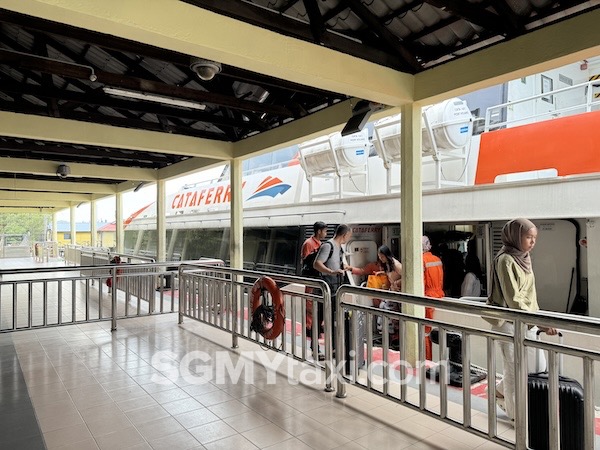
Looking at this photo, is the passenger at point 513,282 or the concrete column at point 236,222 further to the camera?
the concrete column at point 236,222

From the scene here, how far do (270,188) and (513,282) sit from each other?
7541 mm

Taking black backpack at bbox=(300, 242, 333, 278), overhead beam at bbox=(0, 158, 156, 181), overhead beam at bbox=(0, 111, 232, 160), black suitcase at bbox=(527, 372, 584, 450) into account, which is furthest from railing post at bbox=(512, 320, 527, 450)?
overhead beam at bbox=(0, 158, 156, 181)

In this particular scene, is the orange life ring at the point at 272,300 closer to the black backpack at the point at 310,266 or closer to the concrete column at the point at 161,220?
the black backpack at the point at 310,266

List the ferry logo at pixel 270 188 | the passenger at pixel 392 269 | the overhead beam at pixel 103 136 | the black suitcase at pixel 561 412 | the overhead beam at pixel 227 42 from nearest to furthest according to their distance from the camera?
the black suitcase at pixel 561 412
the overhead beam at pixel 227 42
the passenger at pixel 392 269
the overhead beam at pixel 103 136
the ferry logo at pixel 270 188

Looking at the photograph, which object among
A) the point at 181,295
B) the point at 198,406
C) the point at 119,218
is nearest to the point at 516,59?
the point at 198,406

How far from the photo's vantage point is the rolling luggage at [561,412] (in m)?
2.25

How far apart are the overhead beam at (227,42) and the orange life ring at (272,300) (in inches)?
73.5

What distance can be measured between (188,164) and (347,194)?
3.66 meters

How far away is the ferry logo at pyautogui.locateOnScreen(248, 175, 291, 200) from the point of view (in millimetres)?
9341

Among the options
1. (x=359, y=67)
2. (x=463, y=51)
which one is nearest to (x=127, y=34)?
(x=359, y=67)

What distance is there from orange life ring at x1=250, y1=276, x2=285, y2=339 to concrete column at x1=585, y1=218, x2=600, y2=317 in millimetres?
3232

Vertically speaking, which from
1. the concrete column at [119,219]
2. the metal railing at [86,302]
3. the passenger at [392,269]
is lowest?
the metal railing at [86,302]

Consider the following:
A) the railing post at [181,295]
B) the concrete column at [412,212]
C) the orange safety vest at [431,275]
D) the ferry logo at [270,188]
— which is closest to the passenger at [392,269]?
the orange safety vest at [431,275]

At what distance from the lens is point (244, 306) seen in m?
4.90
